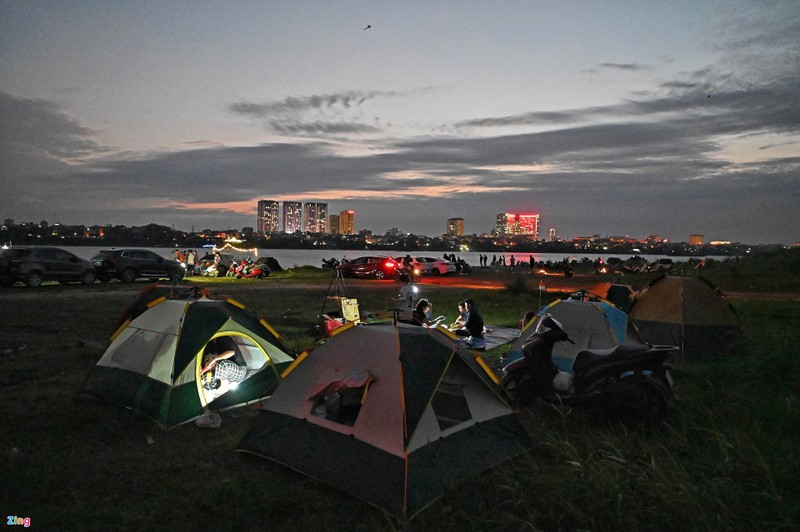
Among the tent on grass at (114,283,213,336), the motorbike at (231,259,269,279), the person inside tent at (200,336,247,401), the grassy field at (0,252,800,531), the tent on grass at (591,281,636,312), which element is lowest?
the motorbike at (231,259,269,279)

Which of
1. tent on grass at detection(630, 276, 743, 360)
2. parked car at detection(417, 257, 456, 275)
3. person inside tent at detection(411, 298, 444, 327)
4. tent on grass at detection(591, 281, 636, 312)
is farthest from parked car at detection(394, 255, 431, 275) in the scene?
tent on grass at detection(630, 276, 743, 360)

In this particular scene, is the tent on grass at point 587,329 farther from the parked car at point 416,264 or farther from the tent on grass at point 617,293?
the parked car at point 416,264

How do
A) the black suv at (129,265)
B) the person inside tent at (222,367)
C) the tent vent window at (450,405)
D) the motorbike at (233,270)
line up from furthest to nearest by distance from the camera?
the motorbike at (233,270)
the black suv at (129,265)
the person inside tent at (222,367)
the tent vent window at (450,405)

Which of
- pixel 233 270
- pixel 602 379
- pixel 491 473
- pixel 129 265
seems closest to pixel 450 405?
pixel 491 473

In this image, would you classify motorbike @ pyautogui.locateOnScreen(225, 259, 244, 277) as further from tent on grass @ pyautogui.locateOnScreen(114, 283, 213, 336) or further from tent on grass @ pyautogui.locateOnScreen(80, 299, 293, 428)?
tent on grass @ pyautogui.locateOnScreen(80, 299, 293, 428)

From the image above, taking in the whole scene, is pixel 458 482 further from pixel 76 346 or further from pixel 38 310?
pixel 38 310

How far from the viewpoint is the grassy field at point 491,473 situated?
4.48m

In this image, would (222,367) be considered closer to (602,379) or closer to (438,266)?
(602,379)

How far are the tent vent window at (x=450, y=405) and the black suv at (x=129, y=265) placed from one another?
78.2ft

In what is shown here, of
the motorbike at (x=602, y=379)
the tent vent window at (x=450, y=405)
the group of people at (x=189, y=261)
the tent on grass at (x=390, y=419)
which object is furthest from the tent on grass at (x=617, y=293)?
the group of people at (x=189, y=261)

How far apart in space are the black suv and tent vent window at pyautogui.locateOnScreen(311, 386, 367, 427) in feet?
76.1

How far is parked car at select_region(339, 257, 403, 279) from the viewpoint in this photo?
33938mm

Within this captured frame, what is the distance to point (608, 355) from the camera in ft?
22.7

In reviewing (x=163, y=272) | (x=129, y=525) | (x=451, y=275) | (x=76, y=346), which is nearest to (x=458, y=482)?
(x=129, y=525)
